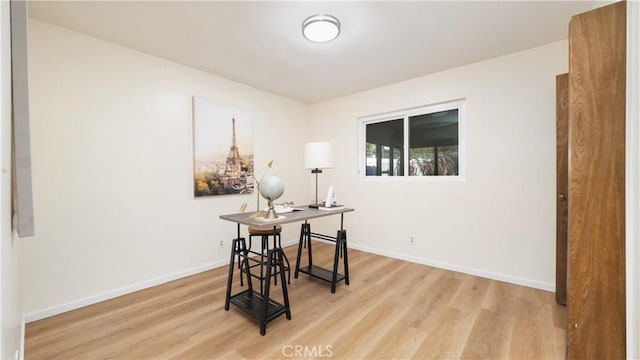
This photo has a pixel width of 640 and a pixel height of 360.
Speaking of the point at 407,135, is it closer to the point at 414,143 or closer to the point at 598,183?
the point at 414,143

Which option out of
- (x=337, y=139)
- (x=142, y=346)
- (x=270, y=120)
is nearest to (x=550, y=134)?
(x=337, y=139)

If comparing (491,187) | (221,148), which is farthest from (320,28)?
(491,187)

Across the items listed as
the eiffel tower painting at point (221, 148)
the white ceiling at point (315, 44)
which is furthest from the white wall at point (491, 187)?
the eiffel tower painting at point (221, 148)

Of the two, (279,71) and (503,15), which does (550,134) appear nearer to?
(503,15)

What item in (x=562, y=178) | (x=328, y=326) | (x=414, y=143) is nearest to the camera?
(x=328, y=326)

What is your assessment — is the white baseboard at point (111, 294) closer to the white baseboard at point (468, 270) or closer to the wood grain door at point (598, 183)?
the white baseboard at point (468, 270)

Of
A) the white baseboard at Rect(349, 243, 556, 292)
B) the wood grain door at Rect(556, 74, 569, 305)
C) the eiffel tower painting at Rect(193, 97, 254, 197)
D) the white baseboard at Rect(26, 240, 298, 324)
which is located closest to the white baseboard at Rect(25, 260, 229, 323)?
the white baseboard at Rect(26, 240, 298, 324)

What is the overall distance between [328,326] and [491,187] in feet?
7.36

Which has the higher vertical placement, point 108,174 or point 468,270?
point 108,174

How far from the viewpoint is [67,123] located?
2.22m

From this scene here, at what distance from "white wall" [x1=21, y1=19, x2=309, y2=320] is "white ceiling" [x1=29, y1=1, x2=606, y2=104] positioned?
0.77ft

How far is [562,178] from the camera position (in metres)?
2.24

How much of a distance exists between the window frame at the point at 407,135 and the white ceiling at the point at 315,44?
455mm

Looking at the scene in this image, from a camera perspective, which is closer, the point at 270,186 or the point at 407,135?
the point at 270,186
